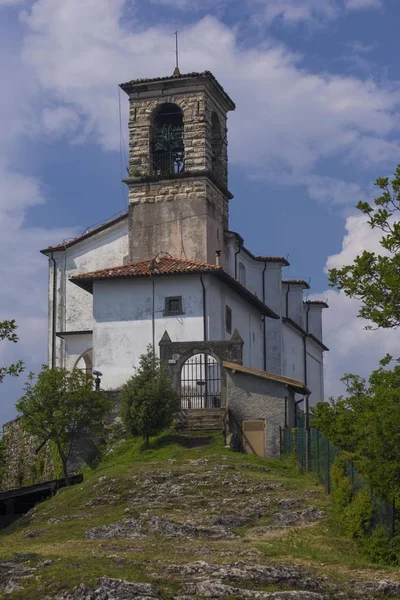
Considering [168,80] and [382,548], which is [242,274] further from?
[382,548]

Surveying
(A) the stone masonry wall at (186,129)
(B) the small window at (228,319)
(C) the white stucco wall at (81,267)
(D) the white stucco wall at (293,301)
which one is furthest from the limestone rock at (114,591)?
(D) the white stucco wall at (293,301)

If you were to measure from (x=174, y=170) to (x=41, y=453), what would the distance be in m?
15.7

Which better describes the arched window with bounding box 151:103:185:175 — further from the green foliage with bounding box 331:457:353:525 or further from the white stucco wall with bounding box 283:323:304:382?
the green foliage with bounding box 331:457:353:525

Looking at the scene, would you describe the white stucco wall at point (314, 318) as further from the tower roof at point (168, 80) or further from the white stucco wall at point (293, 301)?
the tower roof at point (168, 80)

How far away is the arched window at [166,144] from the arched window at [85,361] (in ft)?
31.1

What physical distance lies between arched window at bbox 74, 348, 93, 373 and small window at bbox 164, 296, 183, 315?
6.89 metres

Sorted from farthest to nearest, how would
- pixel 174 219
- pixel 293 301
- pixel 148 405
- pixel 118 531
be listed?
pixel 293 301 → pixel 174 219 → pixel 148 405 → pixel 118 531

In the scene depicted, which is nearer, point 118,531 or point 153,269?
point 118,531

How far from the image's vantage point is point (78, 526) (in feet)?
104

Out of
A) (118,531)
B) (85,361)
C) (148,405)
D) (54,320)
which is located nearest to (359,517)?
(118,531)

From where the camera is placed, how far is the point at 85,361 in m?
55.5

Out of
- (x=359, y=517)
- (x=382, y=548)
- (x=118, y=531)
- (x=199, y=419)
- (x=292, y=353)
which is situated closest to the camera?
(x=382, y=548)

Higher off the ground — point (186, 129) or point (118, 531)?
point (186, 129)

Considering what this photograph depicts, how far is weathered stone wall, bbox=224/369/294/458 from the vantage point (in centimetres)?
4334
